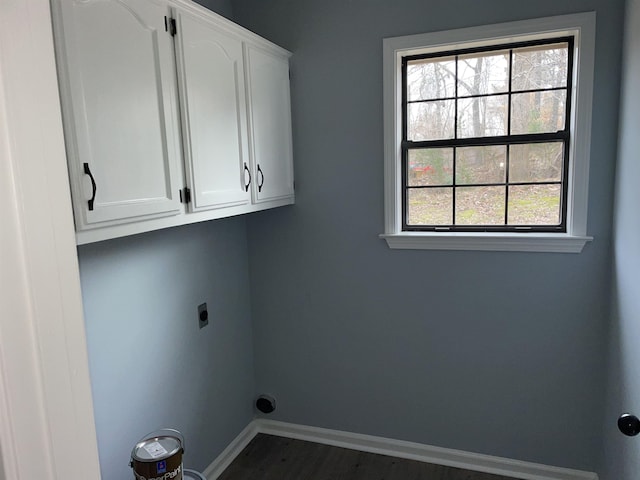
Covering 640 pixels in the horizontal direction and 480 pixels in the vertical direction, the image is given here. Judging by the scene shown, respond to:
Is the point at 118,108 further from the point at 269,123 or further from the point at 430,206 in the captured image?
the point at 430,206

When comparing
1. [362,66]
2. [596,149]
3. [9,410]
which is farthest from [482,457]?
[9,410]

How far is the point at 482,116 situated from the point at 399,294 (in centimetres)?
103

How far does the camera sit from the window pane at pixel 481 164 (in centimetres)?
238

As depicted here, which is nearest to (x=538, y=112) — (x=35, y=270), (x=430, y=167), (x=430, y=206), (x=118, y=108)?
(x=430, y=167)

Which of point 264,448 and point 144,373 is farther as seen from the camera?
point 264,448

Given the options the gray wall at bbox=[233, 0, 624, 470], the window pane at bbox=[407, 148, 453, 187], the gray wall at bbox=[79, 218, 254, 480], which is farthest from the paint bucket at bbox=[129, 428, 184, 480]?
the window pane at bbox=[407, 148, 453, 187]

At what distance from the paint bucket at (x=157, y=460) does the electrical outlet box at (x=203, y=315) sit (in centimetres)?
79

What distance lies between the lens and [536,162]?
2320 millimetres

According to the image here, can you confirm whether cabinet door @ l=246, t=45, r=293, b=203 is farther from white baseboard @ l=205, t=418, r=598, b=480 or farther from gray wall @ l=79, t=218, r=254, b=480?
white baseboard @ l=205, t=418, r=598, b=480

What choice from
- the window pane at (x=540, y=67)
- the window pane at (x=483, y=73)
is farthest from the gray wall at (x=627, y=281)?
the window pane at (x=483, y=73)

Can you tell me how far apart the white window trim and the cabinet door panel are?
2.55 ft

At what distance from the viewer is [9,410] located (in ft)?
1.78

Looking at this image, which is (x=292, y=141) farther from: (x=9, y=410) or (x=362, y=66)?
(x=9, y=410)

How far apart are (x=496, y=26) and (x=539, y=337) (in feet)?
5.02
